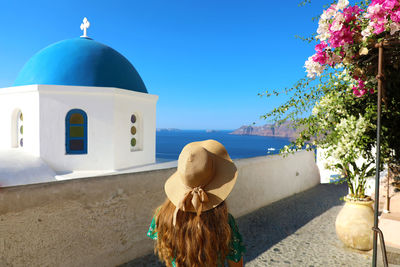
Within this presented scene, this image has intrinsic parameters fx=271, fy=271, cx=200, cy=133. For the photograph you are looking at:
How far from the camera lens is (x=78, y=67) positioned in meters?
10.1

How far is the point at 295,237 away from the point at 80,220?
3.52 m

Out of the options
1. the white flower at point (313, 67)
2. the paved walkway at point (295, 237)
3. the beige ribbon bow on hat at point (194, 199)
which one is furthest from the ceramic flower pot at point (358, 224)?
the beige ribbon bow on hat at point (194, 199)

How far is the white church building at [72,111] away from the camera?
30.7ft

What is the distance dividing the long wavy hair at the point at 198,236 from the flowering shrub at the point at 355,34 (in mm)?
1334

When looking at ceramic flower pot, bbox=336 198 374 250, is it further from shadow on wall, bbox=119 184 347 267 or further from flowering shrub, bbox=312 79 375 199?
flowering shrub, bbox=312 79 375 199

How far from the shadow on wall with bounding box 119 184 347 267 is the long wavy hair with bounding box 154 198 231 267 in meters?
2.53

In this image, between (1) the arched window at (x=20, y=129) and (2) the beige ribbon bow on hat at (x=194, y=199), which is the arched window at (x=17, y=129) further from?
(2) the beige ribbon bow on hat at (x=194, y=199)

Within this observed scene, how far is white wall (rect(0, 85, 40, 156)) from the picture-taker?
941 centimetres

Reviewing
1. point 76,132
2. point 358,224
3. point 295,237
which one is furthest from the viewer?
point 76,132

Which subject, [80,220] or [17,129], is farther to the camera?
[17,129]

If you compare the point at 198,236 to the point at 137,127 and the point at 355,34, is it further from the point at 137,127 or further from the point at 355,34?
the point at 137,127

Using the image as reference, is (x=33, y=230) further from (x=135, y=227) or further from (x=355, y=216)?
(x=355, y=216)

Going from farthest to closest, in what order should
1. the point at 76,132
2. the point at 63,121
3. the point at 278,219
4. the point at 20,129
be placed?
the point at 20,129
the point at 76,132
the point at 63,121
the point at 278,219

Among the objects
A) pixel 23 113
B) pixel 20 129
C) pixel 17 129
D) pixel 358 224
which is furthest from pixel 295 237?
pixel 17 129
